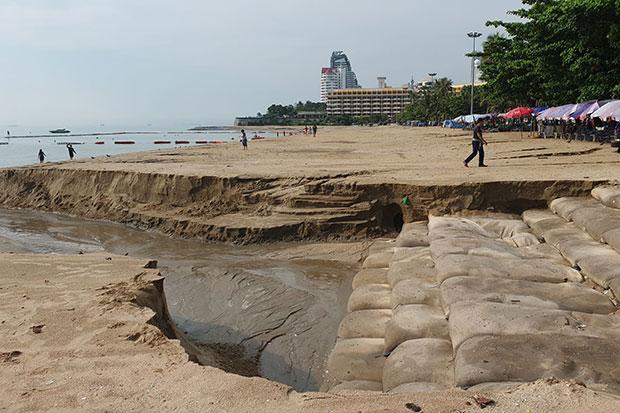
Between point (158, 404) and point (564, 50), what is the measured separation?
21292 mm

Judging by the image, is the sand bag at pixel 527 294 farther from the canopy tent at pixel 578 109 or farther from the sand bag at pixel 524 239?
the canopy tent at pixel 578 109

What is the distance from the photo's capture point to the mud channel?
662cm

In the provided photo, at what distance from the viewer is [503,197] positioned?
37.0ft

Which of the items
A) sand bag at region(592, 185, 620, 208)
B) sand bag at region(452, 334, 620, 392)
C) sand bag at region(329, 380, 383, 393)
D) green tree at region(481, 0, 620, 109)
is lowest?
sand bag at region(329, 380, 383, 393)

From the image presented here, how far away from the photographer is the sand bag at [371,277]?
8461mm

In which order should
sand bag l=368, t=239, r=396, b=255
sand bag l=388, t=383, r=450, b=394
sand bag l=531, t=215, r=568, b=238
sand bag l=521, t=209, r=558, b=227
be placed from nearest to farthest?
sand bag l=388, t=383, r=450, b=394
sand bag l=531, t=215, r=568, b=238
sand bag l=521, t=209, r=558, b=227
sand bag l=368, t=239, r=396, b=255

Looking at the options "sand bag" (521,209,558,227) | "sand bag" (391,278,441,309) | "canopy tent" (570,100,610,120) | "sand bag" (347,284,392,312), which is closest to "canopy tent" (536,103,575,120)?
"canopy tent" (570,100,610,120)

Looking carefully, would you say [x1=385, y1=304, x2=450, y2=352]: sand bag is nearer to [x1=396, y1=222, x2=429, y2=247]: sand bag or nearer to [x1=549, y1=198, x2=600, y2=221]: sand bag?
[x1=396, y1=222, x2=429, y2=247]: sand bag

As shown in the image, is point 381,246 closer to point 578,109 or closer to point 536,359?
point 536,359

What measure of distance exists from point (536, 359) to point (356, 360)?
208 cm

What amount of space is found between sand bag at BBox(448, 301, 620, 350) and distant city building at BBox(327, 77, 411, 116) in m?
125

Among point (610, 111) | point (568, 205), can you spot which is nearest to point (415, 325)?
point (568, 205)

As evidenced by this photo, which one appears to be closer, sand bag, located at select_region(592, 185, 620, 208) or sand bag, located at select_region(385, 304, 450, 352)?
sand bag, located at select_region(385, 304, 450, 352)

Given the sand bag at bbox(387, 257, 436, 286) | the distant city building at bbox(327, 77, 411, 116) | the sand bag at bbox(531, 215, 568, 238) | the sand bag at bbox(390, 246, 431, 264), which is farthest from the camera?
the distant city building at bbox(327, 77, 411, 116)
